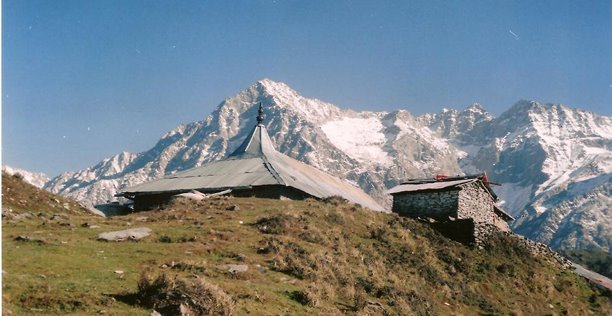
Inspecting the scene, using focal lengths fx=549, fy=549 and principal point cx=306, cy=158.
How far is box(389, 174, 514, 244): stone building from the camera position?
38750mm

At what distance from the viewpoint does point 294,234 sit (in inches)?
1113

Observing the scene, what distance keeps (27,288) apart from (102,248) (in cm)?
637

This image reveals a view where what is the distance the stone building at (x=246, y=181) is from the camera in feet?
145

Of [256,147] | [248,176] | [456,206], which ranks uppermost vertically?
[256,147]

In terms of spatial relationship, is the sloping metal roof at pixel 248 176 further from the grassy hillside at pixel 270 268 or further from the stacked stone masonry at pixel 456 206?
the stacked stone masonry at pixel 456 206

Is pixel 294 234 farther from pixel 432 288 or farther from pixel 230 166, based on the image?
pixel 230 166

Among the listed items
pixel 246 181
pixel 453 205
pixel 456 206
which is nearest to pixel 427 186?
pixel 453 205

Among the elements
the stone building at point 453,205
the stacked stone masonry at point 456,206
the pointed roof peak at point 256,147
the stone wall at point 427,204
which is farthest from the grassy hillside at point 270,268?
the pointed roof peak at point 256,147

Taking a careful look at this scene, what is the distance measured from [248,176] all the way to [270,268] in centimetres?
2541

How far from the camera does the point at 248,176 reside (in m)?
47.3

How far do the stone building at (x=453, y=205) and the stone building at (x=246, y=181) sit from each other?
7.55 metres

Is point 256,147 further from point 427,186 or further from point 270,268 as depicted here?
point 270,268

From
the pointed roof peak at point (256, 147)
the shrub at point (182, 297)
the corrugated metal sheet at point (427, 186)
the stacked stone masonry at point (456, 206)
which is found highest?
the pointed roof peak at point (256, 147)

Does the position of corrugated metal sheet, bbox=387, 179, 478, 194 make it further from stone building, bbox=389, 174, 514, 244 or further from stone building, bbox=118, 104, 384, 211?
stone building, bbox=118, 104, 384, 211
